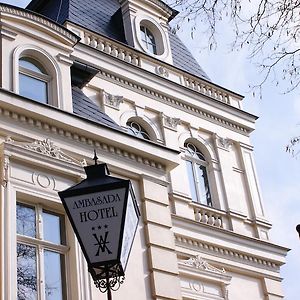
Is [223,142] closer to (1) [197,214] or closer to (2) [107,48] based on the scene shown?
(1) [197,214]

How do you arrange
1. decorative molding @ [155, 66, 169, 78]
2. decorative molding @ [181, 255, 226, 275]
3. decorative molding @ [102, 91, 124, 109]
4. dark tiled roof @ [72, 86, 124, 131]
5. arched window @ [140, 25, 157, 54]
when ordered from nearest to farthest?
dark tiled roof @ [72, 86, 124, 131] < decorative molding @ [181, 255, 226, 275] < decorative molding @ [102, 91, 124, 109] < decorative molding @ [155, 66, 169, 78] < arched window @ [140, 25, 157, 54]

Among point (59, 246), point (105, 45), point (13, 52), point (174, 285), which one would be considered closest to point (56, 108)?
point (13, 52)

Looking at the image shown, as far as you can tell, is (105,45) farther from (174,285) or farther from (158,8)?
(174,285)

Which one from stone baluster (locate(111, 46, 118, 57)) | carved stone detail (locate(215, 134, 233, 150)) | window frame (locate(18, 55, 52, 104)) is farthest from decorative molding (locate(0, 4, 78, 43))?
carved stone detail (locate(215, 134, 233, 150))

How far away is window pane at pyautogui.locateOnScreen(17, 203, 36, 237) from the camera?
1032 cm

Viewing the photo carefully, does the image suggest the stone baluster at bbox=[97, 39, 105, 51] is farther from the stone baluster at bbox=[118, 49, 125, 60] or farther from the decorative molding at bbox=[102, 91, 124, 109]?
the decorative molding at bbox=[102, 91, 124, 109]

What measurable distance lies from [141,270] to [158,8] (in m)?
9.88

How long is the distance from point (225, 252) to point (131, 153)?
458cm

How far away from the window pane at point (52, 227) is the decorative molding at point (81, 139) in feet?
4.63

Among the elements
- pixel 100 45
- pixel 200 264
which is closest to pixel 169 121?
pixel 100 45

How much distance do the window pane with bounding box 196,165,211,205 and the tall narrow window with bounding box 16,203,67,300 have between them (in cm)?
639

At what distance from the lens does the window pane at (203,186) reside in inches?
661

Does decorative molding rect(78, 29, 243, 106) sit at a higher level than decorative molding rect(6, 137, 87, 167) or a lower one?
higher

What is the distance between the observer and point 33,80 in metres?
12.3
